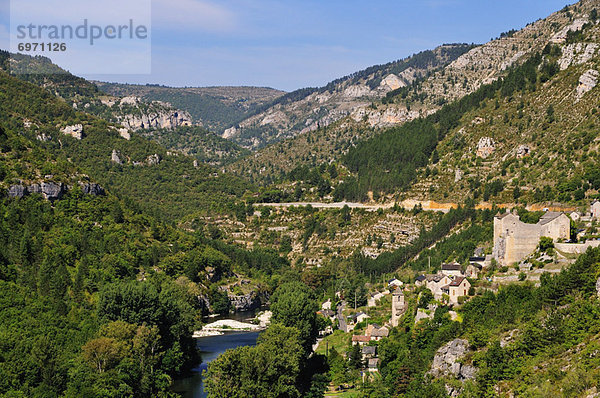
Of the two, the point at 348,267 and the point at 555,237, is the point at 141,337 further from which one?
the point at 348,267

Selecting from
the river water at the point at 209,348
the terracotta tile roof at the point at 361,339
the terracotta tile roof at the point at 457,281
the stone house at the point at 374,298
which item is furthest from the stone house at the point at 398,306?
the river water at the point at 209,348

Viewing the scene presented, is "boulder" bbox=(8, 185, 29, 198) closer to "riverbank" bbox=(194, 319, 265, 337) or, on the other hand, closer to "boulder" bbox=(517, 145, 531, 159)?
"riverbank" bbox=(194, 319, 265, 337)

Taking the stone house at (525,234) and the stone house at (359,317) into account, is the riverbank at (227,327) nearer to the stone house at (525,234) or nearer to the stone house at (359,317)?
the stone house at (359,317)

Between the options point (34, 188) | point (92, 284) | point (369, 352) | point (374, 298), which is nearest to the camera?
point (369, 352)

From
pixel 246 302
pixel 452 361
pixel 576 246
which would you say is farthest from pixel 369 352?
pixel 246 302

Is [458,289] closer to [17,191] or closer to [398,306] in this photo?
[398,306]

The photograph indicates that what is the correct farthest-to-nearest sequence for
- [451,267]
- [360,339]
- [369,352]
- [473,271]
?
[451,267]
[360,339]
[369,352]
[473,271]

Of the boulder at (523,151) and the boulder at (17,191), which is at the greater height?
the boulder at (523,151)
